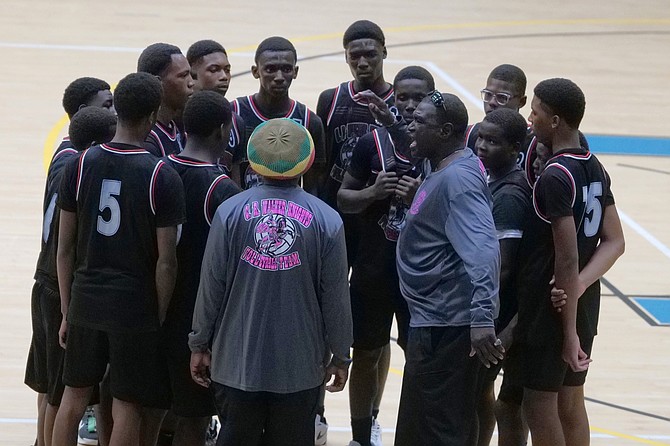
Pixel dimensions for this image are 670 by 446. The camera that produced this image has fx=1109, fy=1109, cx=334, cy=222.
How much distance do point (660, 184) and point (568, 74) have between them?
4.46 metres

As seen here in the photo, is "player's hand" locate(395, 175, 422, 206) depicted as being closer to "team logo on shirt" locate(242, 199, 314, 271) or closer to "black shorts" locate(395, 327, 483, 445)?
"black shorts" locate(395, 327, 483, 445)

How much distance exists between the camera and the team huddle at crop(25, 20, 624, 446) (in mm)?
4465

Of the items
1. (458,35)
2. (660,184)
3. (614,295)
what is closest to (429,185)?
(614,295)

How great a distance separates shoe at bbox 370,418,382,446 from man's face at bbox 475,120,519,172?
180 cm

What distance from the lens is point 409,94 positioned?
5652 mm

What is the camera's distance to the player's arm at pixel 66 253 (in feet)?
15.7

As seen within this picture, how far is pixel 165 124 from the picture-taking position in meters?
5.47

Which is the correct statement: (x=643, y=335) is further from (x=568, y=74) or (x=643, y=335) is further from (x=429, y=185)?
(x=568, y=74)

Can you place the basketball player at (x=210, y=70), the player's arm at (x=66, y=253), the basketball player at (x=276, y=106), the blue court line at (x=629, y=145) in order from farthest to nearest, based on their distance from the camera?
the blue court line at (x=629, y=145) → the basketball player at (x=276, y=106) → the basketball player at (x=210, y=70) → the player's arm at (x=66, y=253)

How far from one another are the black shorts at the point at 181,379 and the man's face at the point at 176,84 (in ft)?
3.95

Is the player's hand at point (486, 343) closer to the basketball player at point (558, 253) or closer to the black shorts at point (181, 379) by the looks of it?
the basketball player at point (558, 253)

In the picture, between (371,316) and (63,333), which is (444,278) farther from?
(63,333)

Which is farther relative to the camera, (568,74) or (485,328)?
(568,74)

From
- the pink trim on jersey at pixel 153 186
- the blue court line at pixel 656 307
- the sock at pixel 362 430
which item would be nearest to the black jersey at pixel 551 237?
the sock at pixel 362 430
